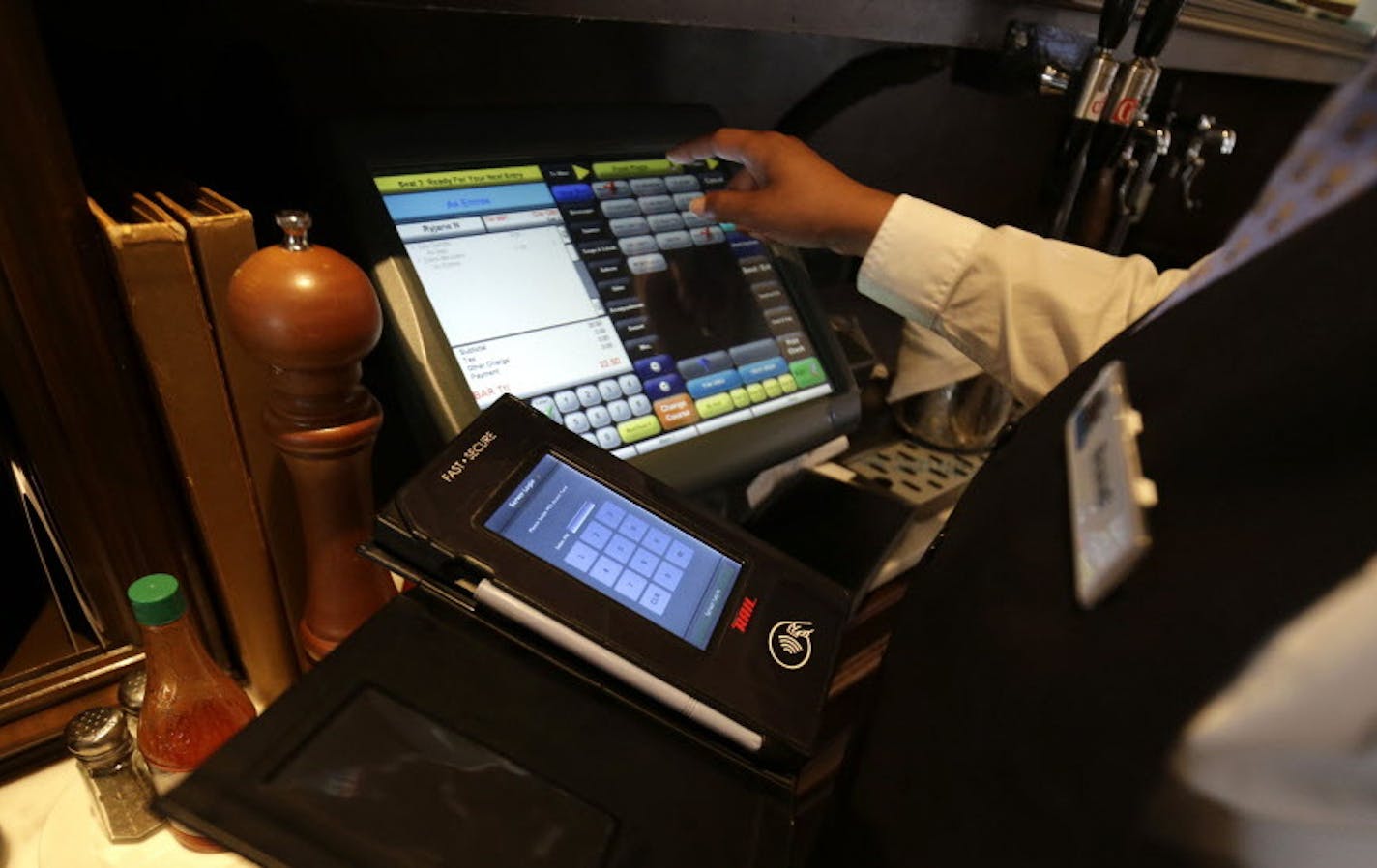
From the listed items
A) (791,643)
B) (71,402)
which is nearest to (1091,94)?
(791,643)

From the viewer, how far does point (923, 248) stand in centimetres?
71

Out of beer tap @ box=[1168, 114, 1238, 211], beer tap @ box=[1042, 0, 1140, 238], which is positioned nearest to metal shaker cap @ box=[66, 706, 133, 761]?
beer tap @ box=[1042, 0, 1140, 238]

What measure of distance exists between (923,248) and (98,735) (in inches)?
26.7

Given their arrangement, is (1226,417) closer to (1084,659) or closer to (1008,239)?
(1084,659)

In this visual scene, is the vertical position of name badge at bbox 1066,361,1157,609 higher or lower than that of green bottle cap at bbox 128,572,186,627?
higher

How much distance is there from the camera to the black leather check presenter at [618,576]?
412mm

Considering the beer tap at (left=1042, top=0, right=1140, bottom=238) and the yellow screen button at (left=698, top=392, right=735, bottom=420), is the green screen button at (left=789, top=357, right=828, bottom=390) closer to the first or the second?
the yellow screen button at (left=698, top=392, right=735, bottom=420)

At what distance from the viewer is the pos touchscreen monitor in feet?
1.96

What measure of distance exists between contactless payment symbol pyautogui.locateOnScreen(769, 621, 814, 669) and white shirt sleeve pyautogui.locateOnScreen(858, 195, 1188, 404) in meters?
0.36

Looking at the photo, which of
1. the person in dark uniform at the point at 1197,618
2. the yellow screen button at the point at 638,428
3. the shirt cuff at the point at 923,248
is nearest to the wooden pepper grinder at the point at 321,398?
the yellow screen button at the point at 638,428

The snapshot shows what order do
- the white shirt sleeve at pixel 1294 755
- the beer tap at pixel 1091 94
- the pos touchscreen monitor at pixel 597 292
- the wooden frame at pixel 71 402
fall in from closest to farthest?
the white shirt sleeve at pixel 1294 755 < the wooden frame at pixel 71 402 < the pos touchscreen monitor at pixel 597 292 < the beer tap at pixel 1091 94

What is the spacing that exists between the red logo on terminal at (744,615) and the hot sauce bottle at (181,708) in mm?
286

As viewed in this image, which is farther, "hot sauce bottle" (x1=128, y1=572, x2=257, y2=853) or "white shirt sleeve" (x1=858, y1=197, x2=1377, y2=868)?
"hot sauce bottle" (x1=128, y1=572, x2=257, y2=853)

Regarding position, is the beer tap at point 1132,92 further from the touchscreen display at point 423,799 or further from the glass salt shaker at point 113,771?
the glass salt shaker at point 113,771
